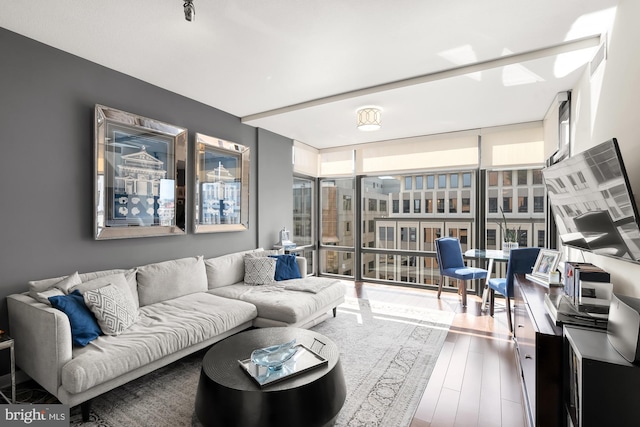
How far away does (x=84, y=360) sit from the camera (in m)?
1.99

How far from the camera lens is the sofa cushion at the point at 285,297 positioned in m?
3.17

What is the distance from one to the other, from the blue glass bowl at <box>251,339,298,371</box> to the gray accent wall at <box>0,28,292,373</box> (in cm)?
194

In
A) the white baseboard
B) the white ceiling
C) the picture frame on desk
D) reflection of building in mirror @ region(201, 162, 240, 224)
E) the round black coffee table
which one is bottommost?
the white baseboard

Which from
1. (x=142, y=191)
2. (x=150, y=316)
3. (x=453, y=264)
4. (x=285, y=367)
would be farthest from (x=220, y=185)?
(x=453, y=264)

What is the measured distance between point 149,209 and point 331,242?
3.88m

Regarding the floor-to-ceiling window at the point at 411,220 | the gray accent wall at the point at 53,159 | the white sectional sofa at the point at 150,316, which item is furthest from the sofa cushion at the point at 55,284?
the floor-to-ceiling window at the point at 411,220

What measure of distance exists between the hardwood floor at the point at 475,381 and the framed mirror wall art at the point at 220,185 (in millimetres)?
2998

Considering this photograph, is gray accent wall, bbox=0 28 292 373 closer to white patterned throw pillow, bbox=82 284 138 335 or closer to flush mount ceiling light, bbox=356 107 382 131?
white patterned throw pillow, bbox=82 284 138 335

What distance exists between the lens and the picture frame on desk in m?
2.93

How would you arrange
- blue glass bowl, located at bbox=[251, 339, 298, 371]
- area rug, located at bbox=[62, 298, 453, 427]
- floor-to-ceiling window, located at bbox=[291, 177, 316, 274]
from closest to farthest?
1. blue glass bowl, located at bbox=[251, 339, 298, 371]
2. area rug, located at bbox=[62, 298, 453, 427]
3. floor-to-ceiling window, located at bbox=[291, 177, 316, 274]

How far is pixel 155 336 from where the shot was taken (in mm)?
2383

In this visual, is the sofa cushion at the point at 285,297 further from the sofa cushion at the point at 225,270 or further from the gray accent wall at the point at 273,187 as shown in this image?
the gray accent wall at the point at 273,187

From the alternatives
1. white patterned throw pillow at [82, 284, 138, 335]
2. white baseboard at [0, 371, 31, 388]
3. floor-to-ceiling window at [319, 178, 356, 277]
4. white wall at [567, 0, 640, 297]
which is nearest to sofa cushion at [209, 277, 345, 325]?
white patterned throw pillow at [82, 284, 138, 335]

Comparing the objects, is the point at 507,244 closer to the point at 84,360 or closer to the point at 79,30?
the point at 84,360
